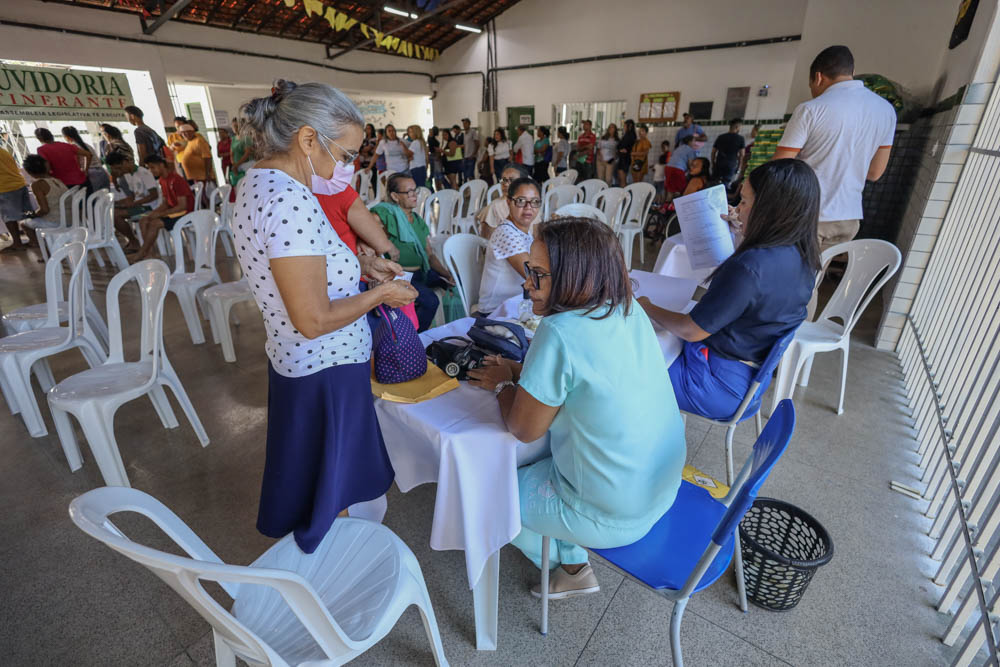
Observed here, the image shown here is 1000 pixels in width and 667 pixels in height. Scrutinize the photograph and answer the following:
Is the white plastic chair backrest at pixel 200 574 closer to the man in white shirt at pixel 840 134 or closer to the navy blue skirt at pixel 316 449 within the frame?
the navy blue skirt at pixel 316 449

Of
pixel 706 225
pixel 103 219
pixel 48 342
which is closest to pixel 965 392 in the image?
pixel 706 225

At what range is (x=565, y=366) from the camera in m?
1.00

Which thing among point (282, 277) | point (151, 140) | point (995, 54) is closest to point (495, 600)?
point (282, 277)

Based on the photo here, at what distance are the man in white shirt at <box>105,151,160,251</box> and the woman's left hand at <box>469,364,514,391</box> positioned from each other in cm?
619

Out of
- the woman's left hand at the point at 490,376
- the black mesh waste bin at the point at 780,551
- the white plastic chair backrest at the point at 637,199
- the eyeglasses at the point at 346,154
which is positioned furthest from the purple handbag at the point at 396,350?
the white plastic chair backrest at the point at 637,199

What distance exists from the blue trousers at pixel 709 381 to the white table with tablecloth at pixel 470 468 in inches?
31.3

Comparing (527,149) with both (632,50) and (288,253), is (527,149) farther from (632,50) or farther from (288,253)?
(288,253)

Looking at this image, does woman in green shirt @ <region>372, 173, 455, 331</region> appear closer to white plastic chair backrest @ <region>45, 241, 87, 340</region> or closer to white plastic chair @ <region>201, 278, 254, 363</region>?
white plastic chair @ <region>201, 278, 254, 363</region>

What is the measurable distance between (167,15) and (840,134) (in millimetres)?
11217

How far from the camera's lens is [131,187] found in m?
5.75

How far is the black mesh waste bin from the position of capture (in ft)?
4.66

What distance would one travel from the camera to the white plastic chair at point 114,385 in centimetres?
195

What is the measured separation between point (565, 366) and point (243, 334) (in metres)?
3.58

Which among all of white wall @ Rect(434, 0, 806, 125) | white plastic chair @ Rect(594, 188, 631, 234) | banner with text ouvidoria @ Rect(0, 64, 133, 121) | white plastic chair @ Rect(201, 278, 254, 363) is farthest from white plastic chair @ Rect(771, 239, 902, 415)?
banner with text ouvidoria @ Rect(0, 64, 133, 121)
